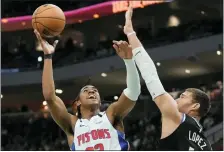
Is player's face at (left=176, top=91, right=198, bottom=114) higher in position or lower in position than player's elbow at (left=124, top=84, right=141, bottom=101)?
higher

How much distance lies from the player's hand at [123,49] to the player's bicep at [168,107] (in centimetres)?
70

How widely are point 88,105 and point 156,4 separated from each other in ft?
51.3

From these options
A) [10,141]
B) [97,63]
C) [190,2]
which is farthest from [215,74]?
[10,141]

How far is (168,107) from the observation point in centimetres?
313

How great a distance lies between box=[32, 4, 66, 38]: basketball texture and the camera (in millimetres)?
4523

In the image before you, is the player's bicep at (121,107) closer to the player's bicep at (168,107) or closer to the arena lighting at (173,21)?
the player's bicep at (168,107)

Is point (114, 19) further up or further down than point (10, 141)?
further up

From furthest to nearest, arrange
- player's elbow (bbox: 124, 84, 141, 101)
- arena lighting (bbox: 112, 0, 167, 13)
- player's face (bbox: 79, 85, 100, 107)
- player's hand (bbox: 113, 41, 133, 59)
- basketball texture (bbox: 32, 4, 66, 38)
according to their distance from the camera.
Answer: arena lighting (bbox: 112, 0, 167, 13), basketball texture (bbox: 32, 4, 66, 38), player's face (bbox: 79, 85, 100, 107), player's elbow (bbox: 124, 84, 141, 101), player's hand (bbox: 113, 41, 133, 59)

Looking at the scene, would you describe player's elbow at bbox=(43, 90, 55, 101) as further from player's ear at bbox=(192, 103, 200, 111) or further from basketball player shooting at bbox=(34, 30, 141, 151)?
player's ear at bbox=(192, 103, 200, 111)

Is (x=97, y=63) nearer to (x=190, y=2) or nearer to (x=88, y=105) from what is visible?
(x=190, y=2)

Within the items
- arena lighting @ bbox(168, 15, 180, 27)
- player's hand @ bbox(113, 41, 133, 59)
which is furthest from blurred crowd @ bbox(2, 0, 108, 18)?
player's hand @ bbox(113, 41, 133, 59)

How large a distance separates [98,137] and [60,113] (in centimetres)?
41

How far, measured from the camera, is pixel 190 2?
19.0 meters

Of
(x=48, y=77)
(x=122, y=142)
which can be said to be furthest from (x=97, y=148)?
(x=48, y=77)
